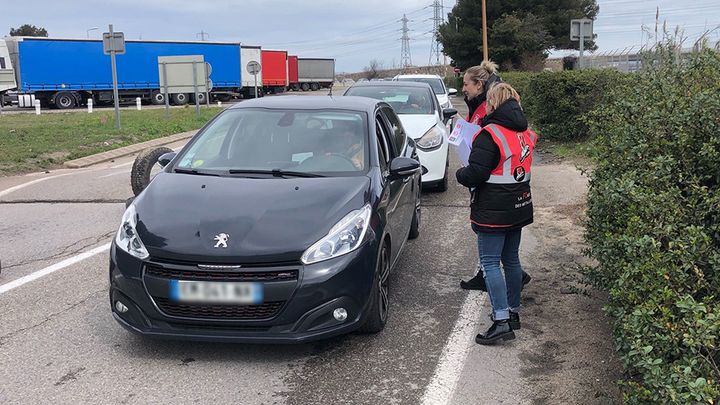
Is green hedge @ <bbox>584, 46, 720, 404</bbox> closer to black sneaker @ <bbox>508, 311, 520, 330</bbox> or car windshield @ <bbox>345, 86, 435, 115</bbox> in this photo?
black sneaker @ <bbox>508, 311, 520, 330</bbox>

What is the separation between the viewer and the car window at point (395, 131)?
6.37 metres

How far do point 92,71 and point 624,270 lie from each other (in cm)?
3896

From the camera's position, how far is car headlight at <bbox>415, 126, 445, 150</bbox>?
A: 955 cm

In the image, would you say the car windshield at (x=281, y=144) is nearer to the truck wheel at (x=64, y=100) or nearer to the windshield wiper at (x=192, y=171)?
the windshield wiper at (x=192, y=171)

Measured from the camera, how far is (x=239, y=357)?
430cm

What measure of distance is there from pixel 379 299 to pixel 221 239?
1.16 metres

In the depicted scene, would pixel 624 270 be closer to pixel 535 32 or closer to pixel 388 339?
pixel 388 339

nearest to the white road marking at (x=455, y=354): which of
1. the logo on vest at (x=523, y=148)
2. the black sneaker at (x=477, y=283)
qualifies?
the black sneaker at (x=477, y=283)

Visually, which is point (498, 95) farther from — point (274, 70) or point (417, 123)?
point (274, 70)

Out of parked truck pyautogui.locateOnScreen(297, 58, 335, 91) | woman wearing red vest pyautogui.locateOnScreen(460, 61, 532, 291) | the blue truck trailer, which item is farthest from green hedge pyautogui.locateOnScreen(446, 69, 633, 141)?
parked truck pyautogui.locateOnScreen(297, 58, 335, 91)

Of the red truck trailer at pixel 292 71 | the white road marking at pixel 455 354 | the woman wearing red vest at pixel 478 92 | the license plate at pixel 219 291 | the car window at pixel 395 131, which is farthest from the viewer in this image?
the red truck trailer at pixel 292 71

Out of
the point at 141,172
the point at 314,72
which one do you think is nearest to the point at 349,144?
the point at 141,172

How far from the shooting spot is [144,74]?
4000cm

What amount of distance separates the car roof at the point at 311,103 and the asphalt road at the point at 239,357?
1.55 m
